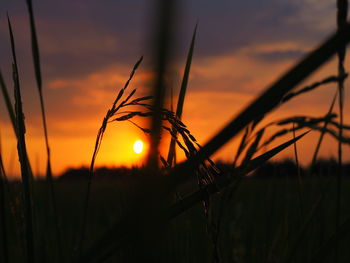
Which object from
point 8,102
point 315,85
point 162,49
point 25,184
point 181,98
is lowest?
point 162,49

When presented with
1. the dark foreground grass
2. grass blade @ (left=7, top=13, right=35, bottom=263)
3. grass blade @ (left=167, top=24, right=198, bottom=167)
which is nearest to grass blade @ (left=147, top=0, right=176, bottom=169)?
the dark foreground grass

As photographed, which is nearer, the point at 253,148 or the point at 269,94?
the point at 269,94

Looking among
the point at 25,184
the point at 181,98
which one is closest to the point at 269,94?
the point at 25,184

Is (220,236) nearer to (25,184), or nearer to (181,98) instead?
(181,98)

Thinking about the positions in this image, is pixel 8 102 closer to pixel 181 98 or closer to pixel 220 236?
pixel 181 98

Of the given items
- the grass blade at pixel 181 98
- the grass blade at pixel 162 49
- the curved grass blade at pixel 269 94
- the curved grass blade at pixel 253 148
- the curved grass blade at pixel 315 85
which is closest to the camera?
the grass blade at pixel 162 49

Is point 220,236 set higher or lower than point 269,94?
higher

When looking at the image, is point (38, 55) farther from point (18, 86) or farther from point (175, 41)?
point (175, 41)

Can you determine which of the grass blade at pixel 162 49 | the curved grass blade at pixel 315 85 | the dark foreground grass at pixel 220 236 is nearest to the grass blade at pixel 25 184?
the dark foreground grass at pixel 220 236

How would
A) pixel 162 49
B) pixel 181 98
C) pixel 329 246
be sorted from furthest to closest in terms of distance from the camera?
pixel 181 98 < pixel 329 246 < pixel 162 49

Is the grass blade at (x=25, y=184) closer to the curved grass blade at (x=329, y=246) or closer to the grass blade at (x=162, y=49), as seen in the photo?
the curved grass blade at (x=329, y=246)

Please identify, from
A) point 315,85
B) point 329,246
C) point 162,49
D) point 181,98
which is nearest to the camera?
point 162,49

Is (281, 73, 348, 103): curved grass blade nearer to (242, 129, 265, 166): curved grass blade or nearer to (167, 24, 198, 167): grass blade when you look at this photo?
(242, 129, 265, 166): curved grass blade

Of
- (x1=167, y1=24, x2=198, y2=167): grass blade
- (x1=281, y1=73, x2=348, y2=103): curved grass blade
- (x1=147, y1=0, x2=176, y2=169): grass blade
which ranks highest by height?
(x1=167, y1=24, x2=198, y2=167): grass blade
